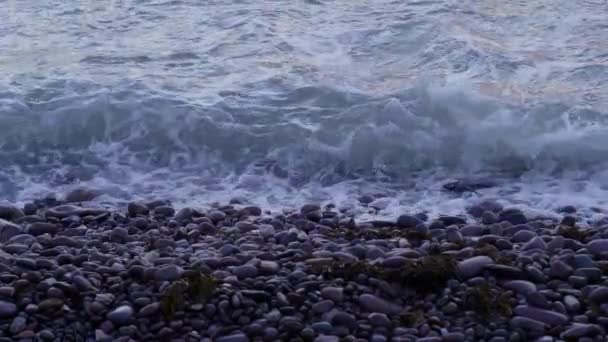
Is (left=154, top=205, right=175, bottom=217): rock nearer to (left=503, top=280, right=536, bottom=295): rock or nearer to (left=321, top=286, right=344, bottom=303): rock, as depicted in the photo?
(left=321, top=286, right=344, bottom=303): rock

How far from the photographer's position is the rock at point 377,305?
4.81 metres

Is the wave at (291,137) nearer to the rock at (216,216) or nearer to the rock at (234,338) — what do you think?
the rock at (216,216)

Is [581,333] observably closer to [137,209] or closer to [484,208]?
[484,208]

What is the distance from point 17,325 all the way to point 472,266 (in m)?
2.32

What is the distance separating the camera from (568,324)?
4.62 metres

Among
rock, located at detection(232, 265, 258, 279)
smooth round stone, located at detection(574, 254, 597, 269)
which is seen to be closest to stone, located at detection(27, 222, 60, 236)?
rock, located at detection(232, 265, 258, 279)

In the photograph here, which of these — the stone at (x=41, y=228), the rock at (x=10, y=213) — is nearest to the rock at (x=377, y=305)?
the stone at (x=41, y=228)

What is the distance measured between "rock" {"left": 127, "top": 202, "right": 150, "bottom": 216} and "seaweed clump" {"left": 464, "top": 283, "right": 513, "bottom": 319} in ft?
8.46

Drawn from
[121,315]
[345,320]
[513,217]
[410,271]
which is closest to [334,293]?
[345,320]

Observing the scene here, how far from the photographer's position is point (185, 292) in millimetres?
4957

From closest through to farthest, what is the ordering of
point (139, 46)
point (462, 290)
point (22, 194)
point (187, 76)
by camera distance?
point (462, 290) → point (22, 194) → point (187, 76) → point (139, 46)

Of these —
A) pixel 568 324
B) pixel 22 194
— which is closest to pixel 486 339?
pixel 568 324

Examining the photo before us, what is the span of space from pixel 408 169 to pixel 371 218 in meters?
1.11

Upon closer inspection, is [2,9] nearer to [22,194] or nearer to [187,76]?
[187,76]
